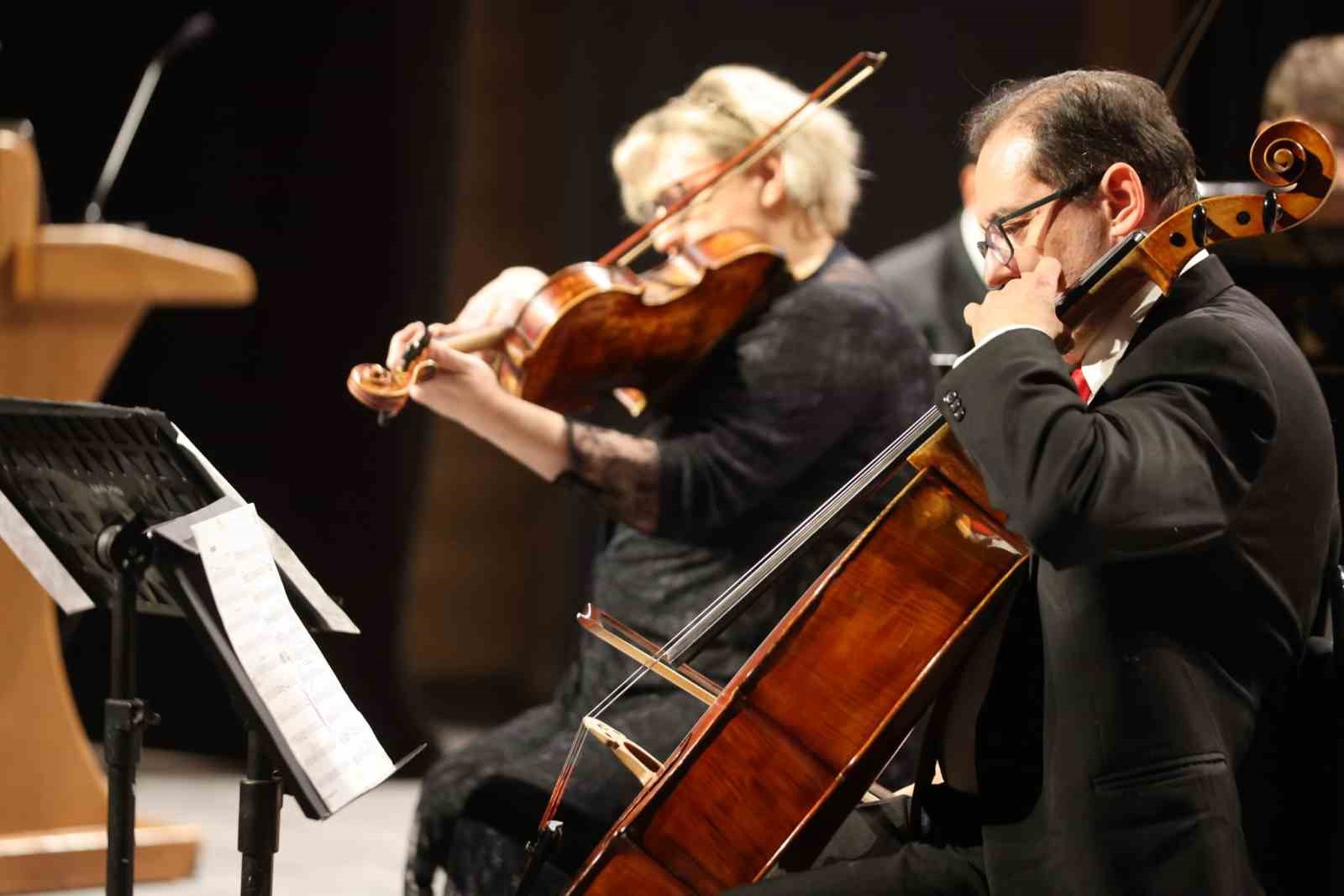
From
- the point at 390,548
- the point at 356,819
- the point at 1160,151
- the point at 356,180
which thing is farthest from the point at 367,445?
the point at 1160,151

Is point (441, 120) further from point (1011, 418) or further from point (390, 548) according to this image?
point (1011, 418)

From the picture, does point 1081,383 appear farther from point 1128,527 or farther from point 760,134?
point 760,134

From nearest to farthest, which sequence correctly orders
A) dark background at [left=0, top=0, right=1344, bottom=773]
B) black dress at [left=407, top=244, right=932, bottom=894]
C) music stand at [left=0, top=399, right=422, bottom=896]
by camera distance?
music stand at [left=0, top=399, right=422, bottom=896] < black dress at [left=407, top=244, right=932, bottom=894] < dark background at [left=0, top=0, right=1344, bottom=773]

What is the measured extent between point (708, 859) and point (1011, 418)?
56 cm

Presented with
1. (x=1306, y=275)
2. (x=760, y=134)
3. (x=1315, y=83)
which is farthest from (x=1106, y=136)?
(x=1315, y=83)

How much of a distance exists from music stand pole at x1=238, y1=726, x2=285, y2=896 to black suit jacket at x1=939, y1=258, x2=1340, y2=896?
2.59 ft

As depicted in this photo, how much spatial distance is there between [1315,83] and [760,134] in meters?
1.04

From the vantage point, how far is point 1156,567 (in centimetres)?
150

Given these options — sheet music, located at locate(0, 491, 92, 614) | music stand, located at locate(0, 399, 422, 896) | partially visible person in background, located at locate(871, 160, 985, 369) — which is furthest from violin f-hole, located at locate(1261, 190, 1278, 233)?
partially visible person in background, located at locate(871, 160, 985, 369)

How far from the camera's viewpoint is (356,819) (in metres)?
3.76

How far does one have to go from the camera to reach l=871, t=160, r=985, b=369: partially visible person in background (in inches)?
149

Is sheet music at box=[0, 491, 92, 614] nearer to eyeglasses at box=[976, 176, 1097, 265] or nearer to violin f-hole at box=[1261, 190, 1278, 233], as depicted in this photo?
eyeglasses at box=[976, 176, 1097, 265]

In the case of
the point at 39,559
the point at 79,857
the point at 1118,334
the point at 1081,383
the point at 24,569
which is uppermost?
the point at 1118,334

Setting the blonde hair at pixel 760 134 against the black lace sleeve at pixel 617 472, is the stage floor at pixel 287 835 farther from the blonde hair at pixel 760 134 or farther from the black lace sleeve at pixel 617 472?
the blonde hair at pixel 760 134
